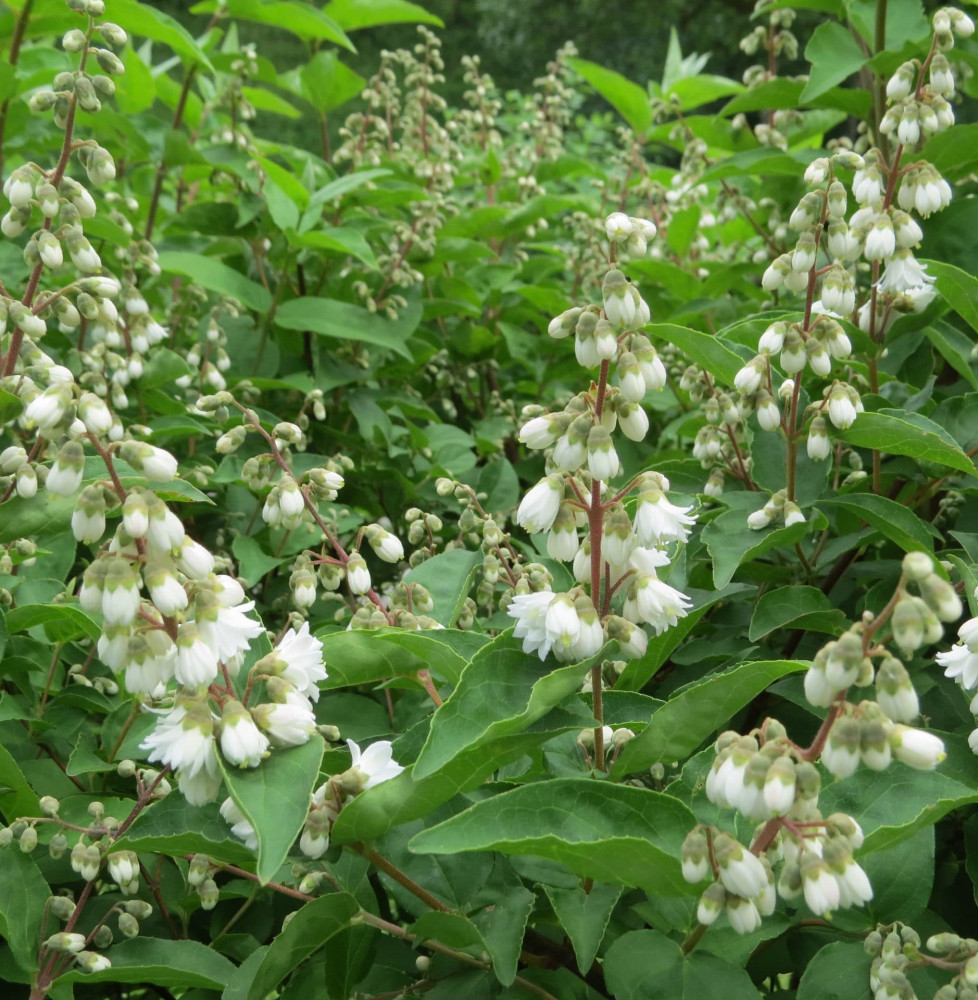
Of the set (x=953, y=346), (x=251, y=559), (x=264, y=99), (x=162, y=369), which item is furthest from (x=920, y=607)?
(x=264, y=99)

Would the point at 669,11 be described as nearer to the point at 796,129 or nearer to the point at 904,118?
the point at 796,129

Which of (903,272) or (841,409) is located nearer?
(841,409)

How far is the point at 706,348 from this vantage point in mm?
2279

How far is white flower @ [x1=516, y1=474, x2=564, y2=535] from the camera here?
61.7 inches

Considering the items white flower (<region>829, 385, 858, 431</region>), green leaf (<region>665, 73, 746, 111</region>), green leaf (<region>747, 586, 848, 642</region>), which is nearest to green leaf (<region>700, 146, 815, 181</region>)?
green leaf (<region>665, 73, 746, 111</region>)

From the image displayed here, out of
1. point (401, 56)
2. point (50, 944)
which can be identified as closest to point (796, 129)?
point (401, 56)

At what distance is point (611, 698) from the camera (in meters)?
1.80

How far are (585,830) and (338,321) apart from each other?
2114 mm

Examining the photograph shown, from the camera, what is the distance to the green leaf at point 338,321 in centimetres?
318

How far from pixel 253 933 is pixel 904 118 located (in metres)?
2.14

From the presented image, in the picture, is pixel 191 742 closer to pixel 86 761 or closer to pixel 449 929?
pixel 449 929

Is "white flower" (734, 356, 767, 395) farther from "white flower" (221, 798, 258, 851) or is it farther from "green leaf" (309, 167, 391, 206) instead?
"green leaf" (309, 167, 391, 206)

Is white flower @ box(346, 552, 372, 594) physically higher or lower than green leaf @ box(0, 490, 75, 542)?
higher

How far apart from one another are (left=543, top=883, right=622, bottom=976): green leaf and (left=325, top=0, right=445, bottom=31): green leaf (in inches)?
122
